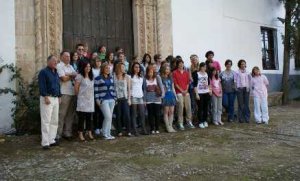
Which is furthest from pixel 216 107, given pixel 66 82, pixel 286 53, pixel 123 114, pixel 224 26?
pixel 286 53

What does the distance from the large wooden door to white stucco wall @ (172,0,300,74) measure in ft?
4.83

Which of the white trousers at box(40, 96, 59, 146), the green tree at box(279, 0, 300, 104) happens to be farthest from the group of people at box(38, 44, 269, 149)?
the green tree at box(279, 0, 300, 104)

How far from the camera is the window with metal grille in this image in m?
15.4

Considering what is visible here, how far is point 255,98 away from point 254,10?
206 inches

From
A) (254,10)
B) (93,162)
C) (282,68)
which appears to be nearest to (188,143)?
(93,162)

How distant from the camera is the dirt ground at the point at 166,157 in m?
5.37

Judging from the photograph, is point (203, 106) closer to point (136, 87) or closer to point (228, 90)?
point (228, 90)

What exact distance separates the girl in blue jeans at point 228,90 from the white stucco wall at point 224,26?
1.64 meters

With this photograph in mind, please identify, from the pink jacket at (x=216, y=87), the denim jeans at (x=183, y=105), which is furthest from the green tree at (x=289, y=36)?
the denim jeans at (x=183, y=105)

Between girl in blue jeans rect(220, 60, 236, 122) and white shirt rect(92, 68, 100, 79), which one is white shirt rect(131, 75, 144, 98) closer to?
white shirt rect(92, 68, 100, 79)

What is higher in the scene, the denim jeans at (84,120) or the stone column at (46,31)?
the stone column at (46,31)

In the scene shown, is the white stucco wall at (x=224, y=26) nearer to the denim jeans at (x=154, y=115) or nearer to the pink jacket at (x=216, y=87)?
the pink jacket at (x=216, y=87)

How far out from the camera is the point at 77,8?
9.93 m

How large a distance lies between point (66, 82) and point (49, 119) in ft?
3.27
